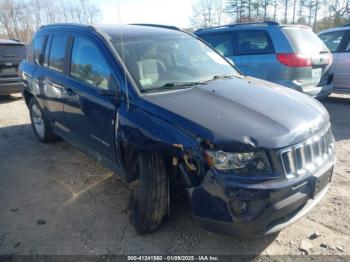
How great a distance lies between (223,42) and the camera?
739cm

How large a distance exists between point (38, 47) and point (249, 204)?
13.9ft

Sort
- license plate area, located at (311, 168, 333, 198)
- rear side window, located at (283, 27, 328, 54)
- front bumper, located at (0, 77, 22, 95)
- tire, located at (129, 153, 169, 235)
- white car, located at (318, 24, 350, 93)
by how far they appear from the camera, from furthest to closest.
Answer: front bumper, located at (0, 77, 22, 95), white car, located at (318, 24, 350, 93), rear side window, located at (283, 27, 328, 54), tire, located at (129, 153, 169, 235), license plate area, located at (311, 168, 333, 198)

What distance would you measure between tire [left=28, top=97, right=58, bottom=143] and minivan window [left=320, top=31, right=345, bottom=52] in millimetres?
6465

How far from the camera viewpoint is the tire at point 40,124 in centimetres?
529

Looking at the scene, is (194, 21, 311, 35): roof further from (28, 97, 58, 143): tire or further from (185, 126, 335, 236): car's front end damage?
(185, 126, 335, 236): car's front end damage

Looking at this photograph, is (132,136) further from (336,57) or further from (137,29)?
(336,57)

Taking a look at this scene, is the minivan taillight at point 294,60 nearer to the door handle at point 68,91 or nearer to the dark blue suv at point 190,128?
the dark blue suv at point 190,128

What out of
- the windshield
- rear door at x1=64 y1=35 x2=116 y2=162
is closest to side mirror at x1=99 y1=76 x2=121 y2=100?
rear door at x1=64 y1=35 x2=116 y2=162

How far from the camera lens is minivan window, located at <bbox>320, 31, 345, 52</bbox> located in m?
7.78

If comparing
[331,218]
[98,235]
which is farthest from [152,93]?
[331,218]

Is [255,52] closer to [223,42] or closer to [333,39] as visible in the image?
[223,42]

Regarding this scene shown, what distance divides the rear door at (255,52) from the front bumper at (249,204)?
4.33m

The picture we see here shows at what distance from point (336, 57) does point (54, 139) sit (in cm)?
632

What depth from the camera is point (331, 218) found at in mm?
3199
